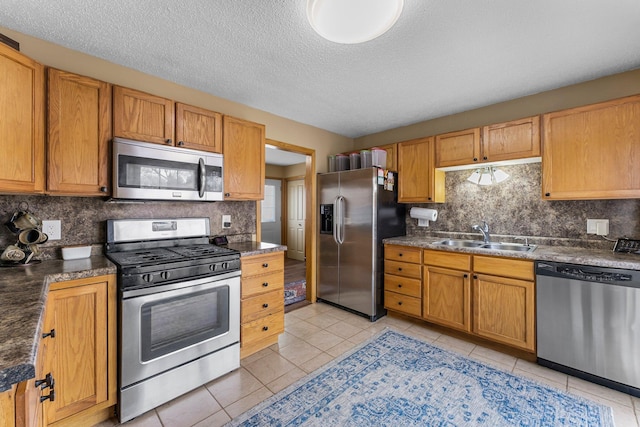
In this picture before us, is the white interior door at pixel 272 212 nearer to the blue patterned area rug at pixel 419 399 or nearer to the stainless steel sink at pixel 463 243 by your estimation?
the stainless steel sink at pixel 463 243

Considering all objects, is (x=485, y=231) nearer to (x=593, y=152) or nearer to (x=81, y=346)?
(x=593, y=152)

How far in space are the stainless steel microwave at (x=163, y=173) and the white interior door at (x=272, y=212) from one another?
4.41m

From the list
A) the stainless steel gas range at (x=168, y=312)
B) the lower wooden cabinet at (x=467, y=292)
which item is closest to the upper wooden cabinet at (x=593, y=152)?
the lower wooden cabinet at (x=467, y=292)

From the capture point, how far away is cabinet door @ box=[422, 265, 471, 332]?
2.71m

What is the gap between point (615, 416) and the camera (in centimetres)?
176

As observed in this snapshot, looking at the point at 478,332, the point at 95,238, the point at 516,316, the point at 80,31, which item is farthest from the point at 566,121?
the point at 95,238

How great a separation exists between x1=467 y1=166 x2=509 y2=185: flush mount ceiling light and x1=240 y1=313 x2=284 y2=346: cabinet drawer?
259 cm

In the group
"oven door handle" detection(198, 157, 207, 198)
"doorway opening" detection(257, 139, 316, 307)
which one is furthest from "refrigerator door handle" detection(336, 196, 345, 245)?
"doorway opening" detection(257, 139, 316, 307)

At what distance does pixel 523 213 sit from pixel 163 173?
3429 mm

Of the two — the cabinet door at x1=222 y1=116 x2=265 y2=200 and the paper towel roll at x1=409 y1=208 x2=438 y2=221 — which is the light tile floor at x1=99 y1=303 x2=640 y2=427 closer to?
the paper towel roll at x1=409 y1=208 x2=438 y2=221

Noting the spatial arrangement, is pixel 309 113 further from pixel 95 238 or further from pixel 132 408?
pixel 132 408

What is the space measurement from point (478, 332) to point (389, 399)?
1240 mm

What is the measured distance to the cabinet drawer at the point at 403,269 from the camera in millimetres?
3061

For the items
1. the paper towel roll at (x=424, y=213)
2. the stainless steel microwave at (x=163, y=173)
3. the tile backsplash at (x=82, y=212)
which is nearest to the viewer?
the tile backsplash at (x=82, y=212)
